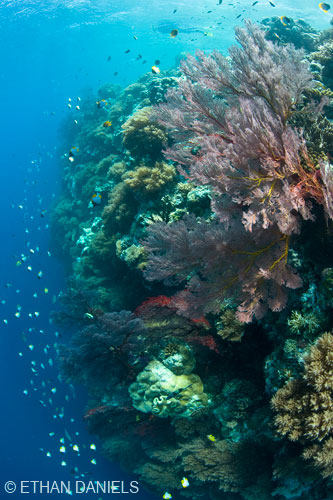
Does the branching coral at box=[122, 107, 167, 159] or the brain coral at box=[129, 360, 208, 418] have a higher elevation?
the branching coral at box=[122, 107, 167, 159]

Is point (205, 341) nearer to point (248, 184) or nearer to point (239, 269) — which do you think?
point (239, 269)

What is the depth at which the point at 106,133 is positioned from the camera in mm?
16703

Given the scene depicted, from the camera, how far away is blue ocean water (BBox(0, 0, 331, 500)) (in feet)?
52.1

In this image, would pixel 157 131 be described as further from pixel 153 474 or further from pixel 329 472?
pixel 153 474

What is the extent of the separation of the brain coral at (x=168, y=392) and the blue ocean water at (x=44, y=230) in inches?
236

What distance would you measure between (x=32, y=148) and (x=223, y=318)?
61536 millimetres

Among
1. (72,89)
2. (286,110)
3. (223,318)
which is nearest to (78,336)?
(223,318)

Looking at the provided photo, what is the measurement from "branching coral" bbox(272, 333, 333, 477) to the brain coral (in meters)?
2.37

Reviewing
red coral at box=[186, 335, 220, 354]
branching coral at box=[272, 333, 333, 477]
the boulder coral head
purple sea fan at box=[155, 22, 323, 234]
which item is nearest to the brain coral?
the boulder coral head

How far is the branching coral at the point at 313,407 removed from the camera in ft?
9.30

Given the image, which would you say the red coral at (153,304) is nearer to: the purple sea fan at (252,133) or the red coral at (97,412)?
the purple sea fan at (252,133)

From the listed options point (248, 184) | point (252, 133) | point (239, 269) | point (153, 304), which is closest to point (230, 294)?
point (239, 269)

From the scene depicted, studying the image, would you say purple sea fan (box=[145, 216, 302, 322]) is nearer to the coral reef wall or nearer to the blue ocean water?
the coral reef wall

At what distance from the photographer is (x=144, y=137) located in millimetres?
7891
